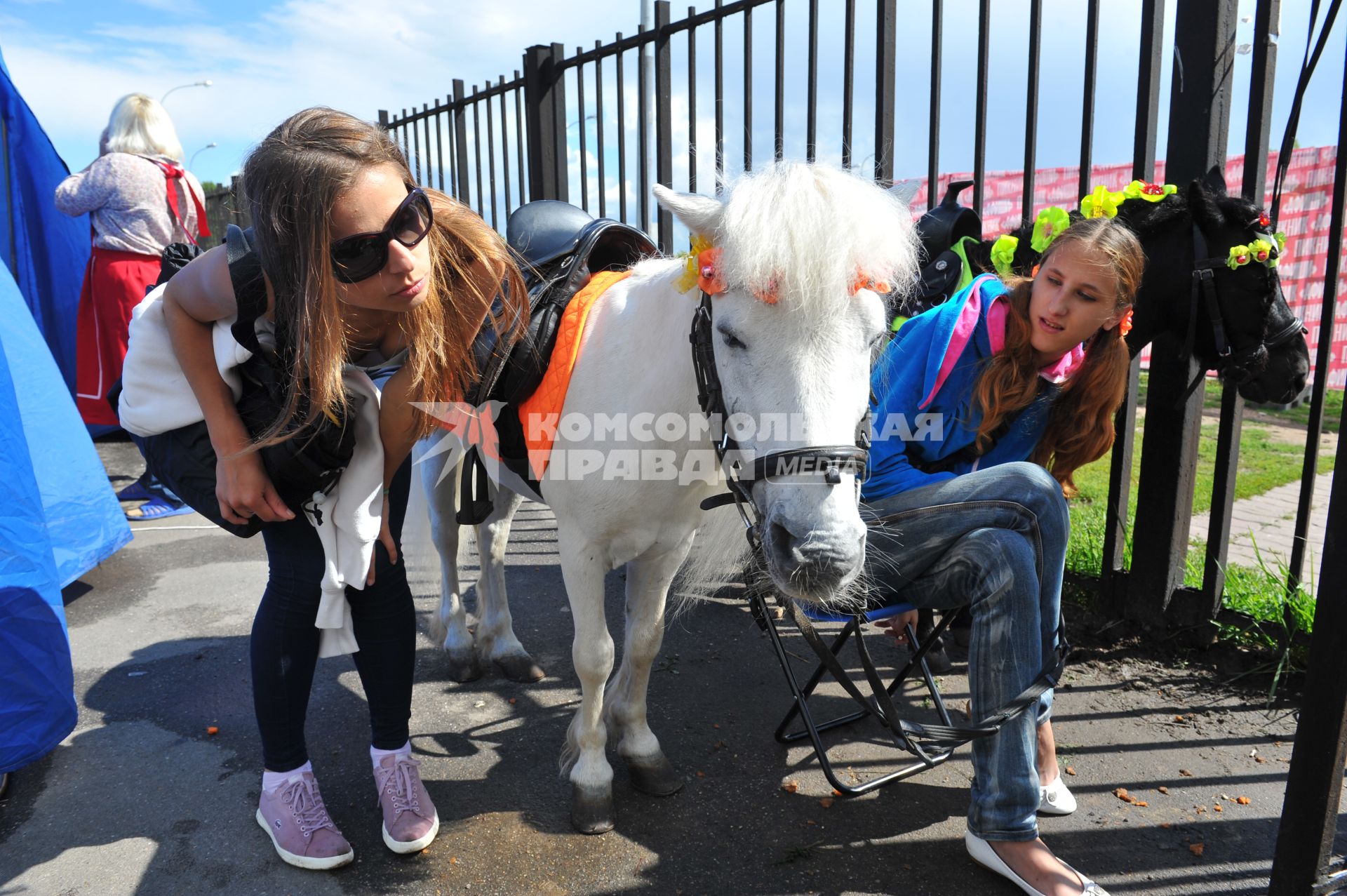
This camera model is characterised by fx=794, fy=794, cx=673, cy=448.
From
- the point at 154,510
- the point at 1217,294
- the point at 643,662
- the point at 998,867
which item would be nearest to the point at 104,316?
the point at 154,510

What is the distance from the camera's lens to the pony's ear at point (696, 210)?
1.72 metres

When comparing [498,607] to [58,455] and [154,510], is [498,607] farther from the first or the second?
[154,510]

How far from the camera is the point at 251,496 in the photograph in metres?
1.78

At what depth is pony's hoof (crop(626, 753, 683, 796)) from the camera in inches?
90.4

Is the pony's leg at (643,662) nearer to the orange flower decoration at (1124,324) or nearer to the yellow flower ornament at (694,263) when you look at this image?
the yellow flower ornament at (694,263)

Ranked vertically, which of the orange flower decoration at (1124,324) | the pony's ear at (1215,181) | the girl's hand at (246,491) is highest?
the pony's ear at (1215,181)

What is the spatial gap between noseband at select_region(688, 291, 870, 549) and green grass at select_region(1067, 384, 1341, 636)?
215 centimetres

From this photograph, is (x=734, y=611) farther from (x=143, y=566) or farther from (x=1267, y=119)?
(x=143, y=566)

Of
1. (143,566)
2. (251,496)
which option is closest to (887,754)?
(251,496)

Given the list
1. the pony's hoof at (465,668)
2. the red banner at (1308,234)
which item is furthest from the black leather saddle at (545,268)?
the red banner at (1308,234)

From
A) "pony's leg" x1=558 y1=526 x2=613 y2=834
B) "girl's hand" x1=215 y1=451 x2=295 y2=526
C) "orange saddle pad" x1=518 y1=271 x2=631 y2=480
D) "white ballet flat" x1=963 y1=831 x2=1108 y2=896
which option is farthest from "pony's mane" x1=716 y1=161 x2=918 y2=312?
"white ballet flat" x1=963 y1=831 x2=1108 y2=896

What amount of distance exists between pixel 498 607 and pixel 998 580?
192cm

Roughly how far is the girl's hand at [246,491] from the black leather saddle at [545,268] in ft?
1.77

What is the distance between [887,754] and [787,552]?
4.47 ft
